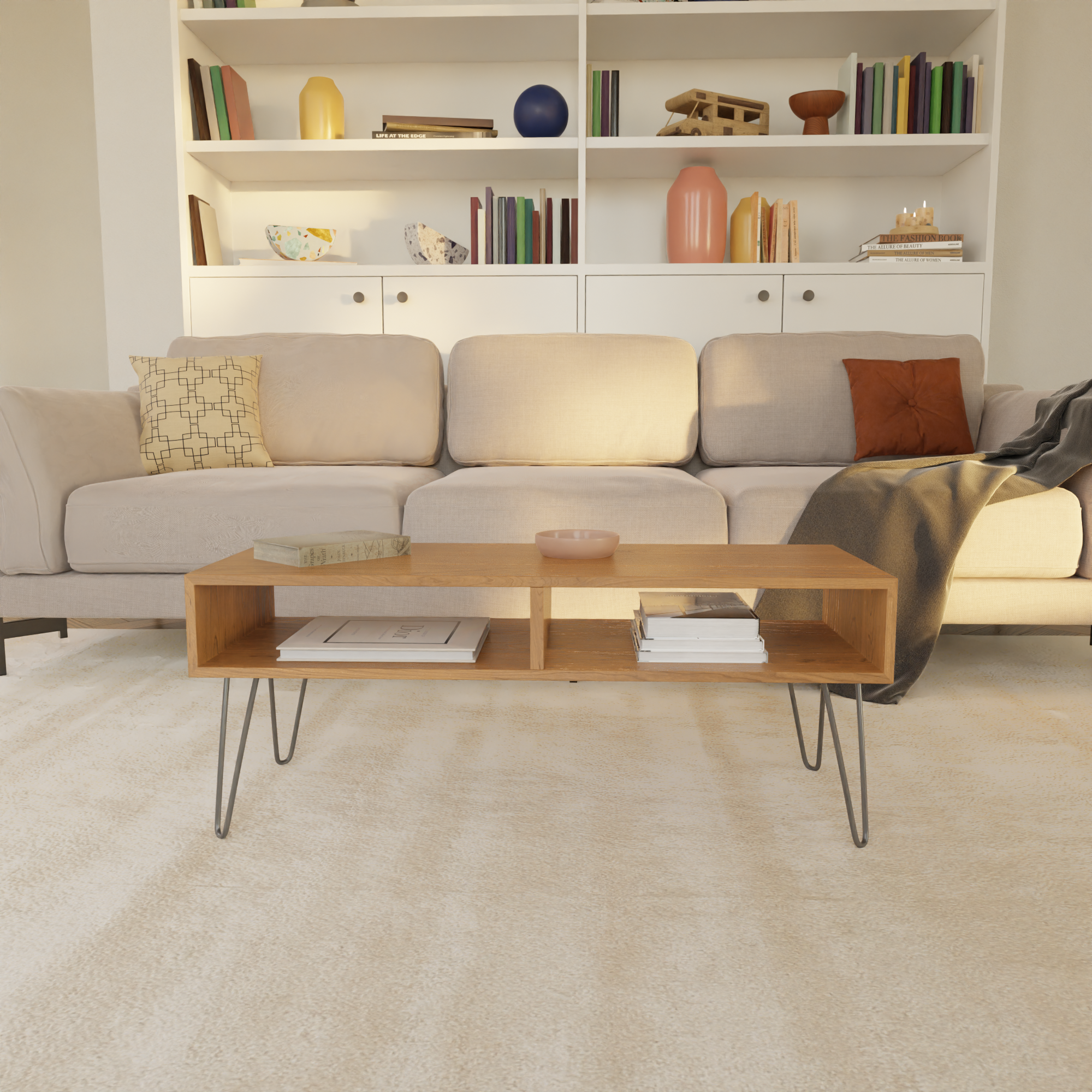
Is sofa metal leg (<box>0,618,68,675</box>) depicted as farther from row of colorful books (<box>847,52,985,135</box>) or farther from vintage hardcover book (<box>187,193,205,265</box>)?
row of colorful books (<box>847,52,985,135</box>)

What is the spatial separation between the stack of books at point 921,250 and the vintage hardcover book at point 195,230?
243 cm

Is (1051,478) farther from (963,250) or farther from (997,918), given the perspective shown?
(963,250)

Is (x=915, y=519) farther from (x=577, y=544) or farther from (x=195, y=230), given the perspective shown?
(x=195, y=230)

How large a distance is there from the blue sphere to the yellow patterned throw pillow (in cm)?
153

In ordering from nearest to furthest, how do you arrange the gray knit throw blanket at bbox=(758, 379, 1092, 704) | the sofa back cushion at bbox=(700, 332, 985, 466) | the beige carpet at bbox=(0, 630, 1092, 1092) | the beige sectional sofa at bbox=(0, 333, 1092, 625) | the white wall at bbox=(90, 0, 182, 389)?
the beige carpet at bbox=(0, 630, 1092, 1092) → the gray knit throw blanket at bbox=(758, 379, 1092, 704) → the beige sectional sofa at bbox=(0, 333, 1092, 625) → the sofa back cushion at bbox=(700, 332, 985, 466) → the white wall at bbox=(90, 0, 182, 389)

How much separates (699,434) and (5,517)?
5.99 feet

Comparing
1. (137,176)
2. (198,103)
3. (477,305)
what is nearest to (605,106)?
(477,305)

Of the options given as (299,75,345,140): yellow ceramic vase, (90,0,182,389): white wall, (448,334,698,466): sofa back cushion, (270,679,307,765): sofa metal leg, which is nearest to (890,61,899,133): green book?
(448,334,698,466): sofa back cushion

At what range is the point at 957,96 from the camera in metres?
3.17

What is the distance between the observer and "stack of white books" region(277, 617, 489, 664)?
1252 millimetres

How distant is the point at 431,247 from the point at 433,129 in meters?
0.42

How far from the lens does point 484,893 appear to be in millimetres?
1080

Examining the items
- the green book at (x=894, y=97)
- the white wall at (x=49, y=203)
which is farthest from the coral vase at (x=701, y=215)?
the white wall at (x=49, y=203)

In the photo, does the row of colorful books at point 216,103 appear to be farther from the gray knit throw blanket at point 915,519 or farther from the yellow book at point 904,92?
the gray knit throw blanket at point 915,519
